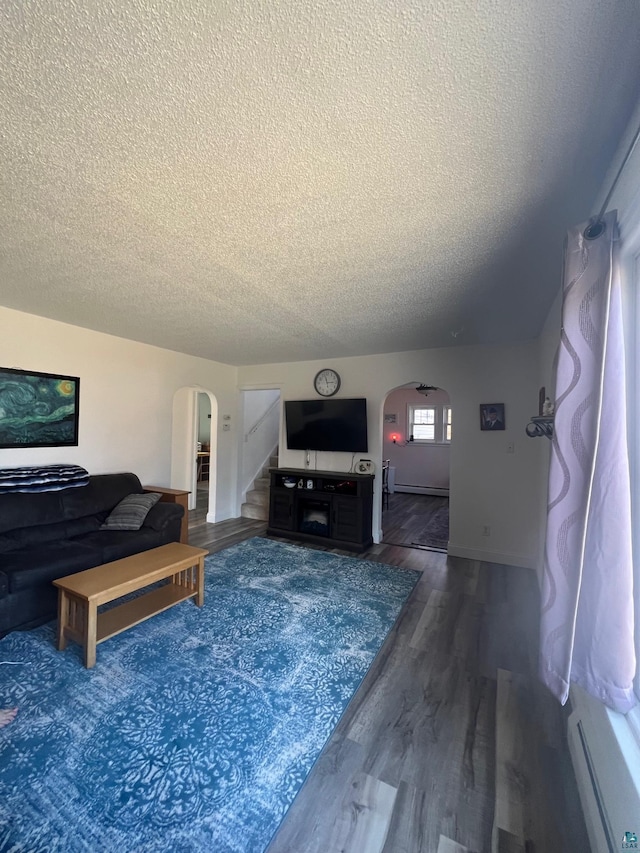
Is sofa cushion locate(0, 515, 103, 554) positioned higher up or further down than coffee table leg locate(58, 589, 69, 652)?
higher up

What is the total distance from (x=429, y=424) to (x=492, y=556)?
458cm

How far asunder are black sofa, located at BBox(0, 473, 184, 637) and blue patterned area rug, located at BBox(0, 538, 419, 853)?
9.9 inches

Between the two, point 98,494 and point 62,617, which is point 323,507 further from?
point 62,617

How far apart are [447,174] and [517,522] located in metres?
3.65

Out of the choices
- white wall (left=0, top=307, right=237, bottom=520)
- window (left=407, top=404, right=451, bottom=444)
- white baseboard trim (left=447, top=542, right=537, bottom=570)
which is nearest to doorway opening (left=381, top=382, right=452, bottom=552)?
window (left=407, top=404, right=451, bottom=444)

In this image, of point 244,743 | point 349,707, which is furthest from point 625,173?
point 244,743

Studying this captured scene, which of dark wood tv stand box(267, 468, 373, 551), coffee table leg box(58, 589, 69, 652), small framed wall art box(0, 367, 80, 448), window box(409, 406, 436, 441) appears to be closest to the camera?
coffee table leg box(58, 589, 69, 652)

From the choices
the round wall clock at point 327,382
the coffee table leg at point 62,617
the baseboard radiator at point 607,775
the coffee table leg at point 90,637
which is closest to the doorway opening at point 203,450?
the round wall clock at point 327,382

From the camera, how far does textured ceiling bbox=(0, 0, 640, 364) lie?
86cm

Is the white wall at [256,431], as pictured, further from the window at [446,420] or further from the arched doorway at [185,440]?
the window at [446,420]

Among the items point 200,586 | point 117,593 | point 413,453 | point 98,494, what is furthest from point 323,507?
point 413,453

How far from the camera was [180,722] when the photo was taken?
1652 mm

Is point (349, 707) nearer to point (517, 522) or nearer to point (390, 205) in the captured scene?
point (390, 205)

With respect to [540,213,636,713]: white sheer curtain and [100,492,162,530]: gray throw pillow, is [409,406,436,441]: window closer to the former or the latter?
[100,492,162,530]: gray throw pillow
